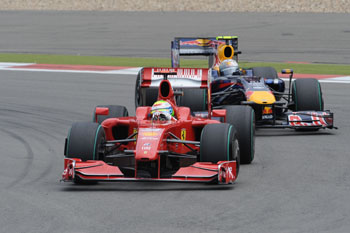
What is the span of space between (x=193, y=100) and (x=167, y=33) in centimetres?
2539

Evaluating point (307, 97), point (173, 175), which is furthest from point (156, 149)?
point (307, 97)

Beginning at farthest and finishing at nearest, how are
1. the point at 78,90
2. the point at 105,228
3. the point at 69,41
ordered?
1. the point at 69,41
2. the point at 78,90
3. the point at 105,228

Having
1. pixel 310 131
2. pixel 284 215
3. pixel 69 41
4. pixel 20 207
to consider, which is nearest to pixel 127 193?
pixel 20 207

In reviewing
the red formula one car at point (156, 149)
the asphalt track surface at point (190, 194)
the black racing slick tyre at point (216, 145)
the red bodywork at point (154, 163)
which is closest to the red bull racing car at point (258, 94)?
the asphalt track surface at point (190, 194)

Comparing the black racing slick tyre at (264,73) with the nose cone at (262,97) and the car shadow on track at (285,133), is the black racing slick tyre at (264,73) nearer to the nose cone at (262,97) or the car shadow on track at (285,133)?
the car shadow on track at (285,133)

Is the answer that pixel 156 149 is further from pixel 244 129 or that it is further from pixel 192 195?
pixel 244 129

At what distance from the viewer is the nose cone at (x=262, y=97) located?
1426 cm

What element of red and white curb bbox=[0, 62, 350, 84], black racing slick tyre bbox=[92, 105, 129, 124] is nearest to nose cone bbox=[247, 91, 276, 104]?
black racing slick tyre bbox=[92, 105, 129, 124]

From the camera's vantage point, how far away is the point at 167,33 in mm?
39125

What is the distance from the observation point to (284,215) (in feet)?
28.1

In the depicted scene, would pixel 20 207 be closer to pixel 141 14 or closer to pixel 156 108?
pixel 156 108

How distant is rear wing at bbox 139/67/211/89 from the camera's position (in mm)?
12359

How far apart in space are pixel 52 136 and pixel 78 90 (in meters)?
6.48

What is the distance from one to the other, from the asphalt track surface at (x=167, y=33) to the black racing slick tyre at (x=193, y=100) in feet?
46.7
